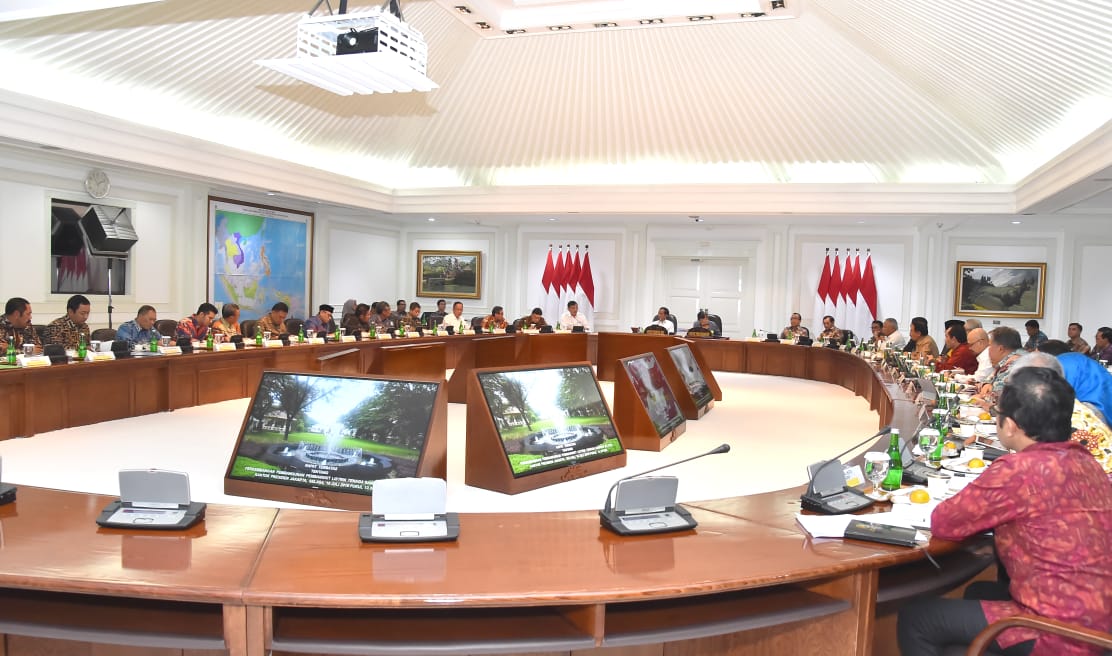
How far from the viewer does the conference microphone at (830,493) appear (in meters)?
2.82

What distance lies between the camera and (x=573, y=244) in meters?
16.1

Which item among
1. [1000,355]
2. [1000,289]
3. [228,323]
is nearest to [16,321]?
[228,323]

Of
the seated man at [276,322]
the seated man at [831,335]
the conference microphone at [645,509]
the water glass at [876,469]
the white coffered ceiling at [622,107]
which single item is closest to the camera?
the conference microphone at [645,509]

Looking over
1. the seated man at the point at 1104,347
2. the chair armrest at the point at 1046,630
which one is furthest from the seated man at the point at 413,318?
the chair armrest at the point at 1046,630

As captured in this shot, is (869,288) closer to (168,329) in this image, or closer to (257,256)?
(257,256)

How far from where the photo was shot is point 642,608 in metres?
2.34

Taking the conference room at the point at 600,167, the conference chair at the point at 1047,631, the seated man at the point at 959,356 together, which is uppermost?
the conference room at the point at 600,167

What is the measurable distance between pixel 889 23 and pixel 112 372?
26.9 ft

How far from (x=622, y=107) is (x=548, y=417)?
809cm

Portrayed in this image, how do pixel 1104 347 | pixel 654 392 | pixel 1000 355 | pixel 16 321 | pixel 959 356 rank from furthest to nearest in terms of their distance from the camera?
1. pixel 1104 347
2. pixel 959 356
3. pixel 16 321
4. pixel 654 392
5. pixel 1000 355

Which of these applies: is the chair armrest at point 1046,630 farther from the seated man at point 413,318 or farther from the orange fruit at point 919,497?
the seated man at point 413,318

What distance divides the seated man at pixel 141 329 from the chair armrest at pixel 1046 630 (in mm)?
7315

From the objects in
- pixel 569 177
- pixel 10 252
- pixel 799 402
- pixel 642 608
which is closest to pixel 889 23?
pixel 799 402

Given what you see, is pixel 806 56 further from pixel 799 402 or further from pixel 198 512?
pixel 198 512
